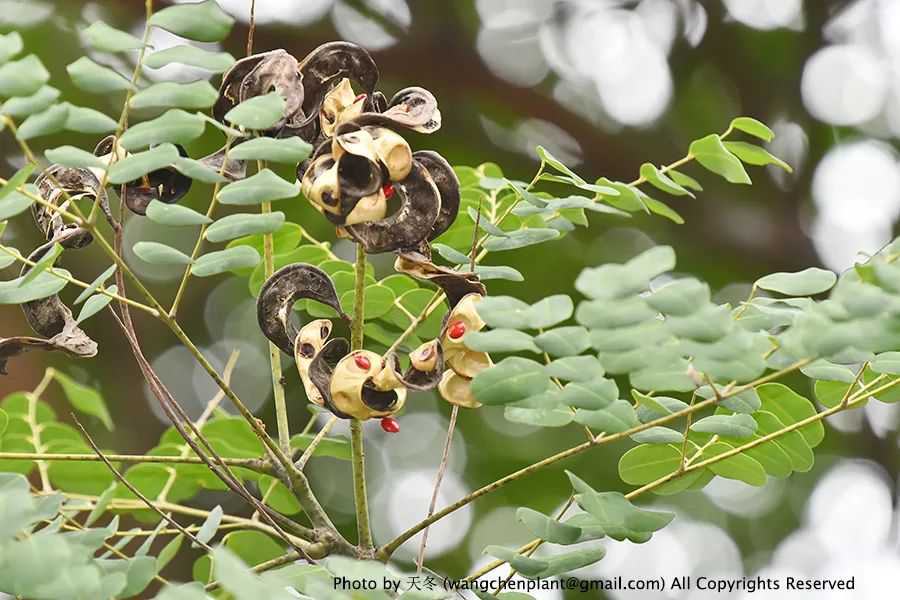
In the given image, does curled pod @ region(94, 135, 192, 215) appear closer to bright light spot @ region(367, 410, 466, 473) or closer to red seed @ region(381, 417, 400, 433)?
red seed @ region(381, 417, 400, 433)

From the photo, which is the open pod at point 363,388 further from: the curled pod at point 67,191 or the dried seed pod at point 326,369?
the curled pod at point 67,191

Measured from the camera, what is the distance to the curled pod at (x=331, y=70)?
0.82 m

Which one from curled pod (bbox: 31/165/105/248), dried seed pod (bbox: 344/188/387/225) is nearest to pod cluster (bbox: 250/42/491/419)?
dried seed pod (bbox: 344/188/387/225)

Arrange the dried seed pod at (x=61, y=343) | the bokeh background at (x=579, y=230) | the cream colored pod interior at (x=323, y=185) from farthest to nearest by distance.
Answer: the bokeh background at (x=579, y=230)
the dried seed pod at (x=61, y=343)
the cream colored pod interior at (x=323, y=185)

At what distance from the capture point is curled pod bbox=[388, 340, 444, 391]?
781 millimetres

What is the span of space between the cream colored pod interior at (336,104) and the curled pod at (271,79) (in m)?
0.02

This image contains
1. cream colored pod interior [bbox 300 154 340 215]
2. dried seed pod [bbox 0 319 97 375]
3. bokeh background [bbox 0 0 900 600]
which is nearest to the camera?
cream colored pod interior [bbox 300 154 340 215]

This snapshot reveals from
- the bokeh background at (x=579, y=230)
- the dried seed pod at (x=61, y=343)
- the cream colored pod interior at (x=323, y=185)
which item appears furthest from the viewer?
the bokeh background at (x=579, y=230)

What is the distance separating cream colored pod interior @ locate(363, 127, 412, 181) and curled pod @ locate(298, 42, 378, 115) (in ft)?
0.28

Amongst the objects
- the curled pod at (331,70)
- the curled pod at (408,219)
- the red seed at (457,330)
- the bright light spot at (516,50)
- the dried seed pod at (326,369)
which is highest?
the curled pod at (331,70)

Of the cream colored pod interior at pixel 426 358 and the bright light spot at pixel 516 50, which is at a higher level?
the cream colored pod interior at pixel 426 358

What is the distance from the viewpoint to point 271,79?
0.79 metres

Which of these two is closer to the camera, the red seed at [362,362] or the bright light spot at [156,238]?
the red seed at [362,362]

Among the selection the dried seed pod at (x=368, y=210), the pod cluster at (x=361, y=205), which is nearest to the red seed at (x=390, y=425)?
the pod cluster at (x=361, y=205)
